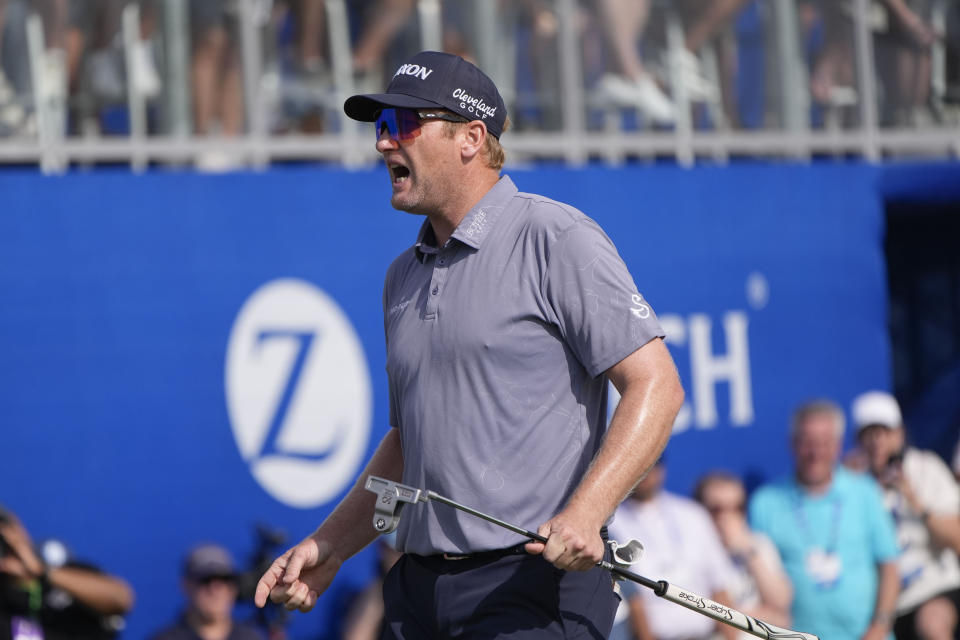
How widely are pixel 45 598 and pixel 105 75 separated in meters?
2.81

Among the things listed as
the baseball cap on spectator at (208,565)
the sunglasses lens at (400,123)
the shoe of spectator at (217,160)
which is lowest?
the baseball cap on spectator at (208,565)

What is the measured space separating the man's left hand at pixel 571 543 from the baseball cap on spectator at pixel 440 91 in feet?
3.17

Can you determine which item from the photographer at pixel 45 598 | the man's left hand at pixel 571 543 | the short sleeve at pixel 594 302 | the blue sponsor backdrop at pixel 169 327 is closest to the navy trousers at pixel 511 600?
the man's left hand at pixel 571 543

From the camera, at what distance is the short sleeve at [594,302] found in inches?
115

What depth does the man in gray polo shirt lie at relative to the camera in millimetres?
2943

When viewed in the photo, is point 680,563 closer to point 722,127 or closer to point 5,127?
point 722,127

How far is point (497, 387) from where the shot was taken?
302 centimetres

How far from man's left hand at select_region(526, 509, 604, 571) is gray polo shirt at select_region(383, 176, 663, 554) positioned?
0.27 meters

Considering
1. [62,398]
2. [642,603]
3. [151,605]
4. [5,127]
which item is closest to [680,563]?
[642,603]

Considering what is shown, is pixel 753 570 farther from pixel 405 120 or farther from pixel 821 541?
pixel 405 120

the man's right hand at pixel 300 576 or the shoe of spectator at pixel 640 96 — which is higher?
the shoe of spectator at pixel 640 96

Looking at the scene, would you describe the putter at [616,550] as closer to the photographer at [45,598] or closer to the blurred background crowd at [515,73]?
the photographer at [45,598]

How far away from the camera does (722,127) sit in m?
9.38

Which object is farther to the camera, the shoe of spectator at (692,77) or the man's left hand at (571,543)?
the shoe of spectator at (692,77)
